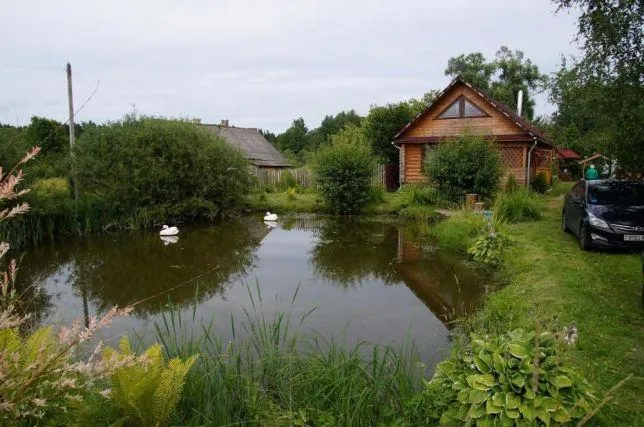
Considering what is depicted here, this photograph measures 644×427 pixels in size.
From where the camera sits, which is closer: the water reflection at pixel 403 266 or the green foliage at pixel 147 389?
the green foliage at pixel 147 389

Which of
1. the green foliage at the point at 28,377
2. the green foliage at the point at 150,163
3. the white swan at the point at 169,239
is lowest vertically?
the white swan at the point at 169,239

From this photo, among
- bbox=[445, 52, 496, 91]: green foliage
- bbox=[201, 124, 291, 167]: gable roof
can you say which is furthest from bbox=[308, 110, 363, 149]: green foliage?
bbox=[201, 124, 291, 167]: gable roof

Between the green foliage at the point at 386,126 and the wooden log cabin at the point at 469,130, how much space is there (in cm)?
→ 269

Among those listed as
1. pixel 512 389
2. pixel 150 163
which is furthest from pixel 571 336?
pixel 150 163

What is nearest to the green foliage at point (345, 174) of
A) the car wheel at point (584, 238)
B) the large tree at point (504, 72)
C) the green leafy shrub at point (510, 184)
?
the green leafy shrub at point (510, 184)

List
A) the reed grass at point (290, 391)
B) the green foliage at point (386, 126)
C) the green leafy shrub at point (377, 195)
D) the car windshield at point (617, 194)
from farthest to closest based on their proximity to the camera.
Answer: the green foliage at point (386, 126) < the green leafy shrub at point (377, 195) < the car windshield at point (617, 194) < the reed grass at point (290, 391)

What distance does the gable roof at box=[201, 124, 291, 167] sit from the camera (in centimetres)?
3459

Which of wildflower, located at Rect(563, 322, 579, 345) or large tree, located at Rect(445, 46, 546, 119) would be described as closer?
wildflower, located at Rect(563, 322, 579, 345)

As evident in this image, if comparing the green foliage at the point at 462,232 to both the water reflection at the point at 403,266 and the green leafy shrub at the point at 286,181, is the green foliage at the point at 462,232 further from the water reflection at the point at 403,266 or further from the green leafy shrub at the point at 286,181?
the green leafy shrub at the point at 286,181

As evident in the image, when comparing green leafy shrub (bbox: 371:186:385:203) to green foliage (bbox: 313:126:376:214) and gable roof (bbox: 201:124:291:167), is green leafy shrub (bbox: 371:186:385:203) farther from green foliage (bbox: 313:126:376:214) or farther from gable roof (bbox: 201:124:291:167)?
gable roof (bbox: 201:124:291:167)

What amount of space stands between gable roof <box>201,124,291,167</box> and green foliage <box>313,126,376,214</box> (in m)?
13.6

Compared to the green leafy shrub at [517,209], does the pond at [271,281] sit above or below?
below

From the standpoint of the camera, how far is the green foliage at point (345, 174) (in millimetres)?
20375

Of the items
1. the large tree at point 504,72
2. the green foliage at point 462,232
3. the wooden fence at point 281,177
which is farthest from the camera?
the large tree at point 504,72
